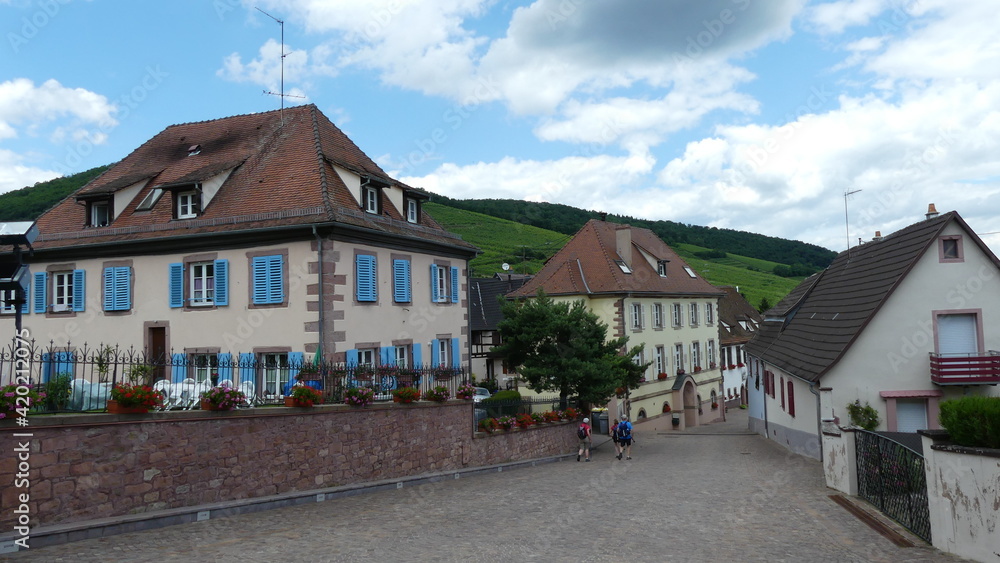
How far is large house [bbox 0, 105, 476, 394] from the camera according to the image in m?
20.1

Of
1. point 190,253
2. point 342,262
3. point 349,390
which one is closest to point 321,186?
point 342,262

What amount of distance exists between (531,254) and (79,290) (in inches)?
3192

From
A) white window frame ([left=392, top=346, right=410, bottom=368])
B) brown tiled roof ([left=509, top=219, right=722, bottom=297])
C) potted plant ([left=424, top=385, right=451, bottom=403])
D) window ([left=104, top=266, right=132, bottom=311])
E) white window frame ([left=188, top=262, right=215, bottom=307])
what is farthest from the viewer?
brown tiled roof ([left=509, top=219, right=722, bottom=297])

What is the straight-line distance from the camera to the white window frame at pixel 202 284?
21.1 meters

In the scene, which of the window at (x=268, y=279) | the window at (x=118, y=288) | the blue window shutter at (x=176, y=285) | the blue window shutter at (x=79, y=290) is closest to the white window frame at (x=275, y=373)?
the window at (x=268, y=279)

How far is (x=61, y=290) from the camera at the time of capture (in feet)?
76.4

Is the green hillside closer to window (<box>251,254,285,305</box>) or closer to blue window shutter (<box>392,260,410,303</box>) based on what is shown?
blue window shutter (<box>392,260,410,303</box>)

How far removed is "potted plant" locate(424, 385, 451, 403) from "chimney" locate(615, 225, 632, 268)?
2659 centimetres

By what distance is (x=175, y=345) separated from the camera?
21.3 meters

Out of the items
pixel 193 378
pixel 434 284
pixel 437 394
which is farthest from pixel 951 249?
pixel 193 378

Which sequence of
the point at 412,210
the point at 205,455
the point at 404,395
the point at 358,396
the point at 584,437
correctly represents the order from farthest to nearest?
the point at 412,210 → the point at 584,437 → the point at 404,395 → the point at 358,396 → the point at 205,455

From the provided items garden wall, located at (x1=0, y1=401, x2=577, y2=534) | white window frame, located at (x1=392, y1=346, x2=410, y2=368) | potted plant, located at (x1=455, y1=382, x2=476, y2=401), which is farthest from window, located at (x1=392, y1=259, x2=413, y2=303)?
garden wall, located at (x1=0, y1=401, x2=577, y2=534)

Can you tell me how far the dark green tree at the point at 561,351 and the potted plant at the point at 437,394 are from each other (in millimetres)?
9871

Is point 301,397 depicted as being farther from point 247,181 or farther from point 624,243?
point 624,243
